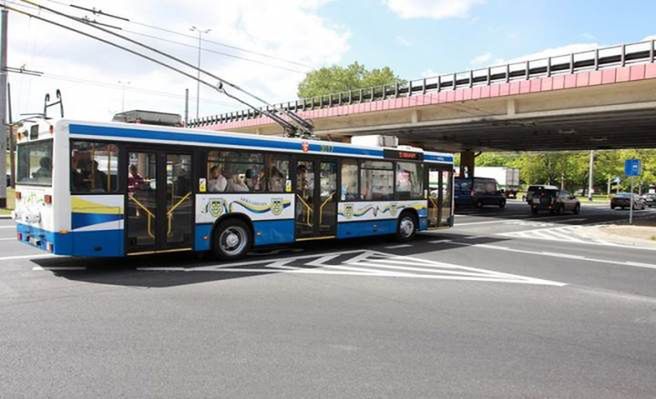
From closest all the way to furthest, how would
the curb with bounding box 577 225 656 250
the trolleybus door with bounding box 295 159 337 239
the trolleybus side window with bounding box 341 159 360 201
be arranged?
the trolleybus door with bounding box 295 159 337 239, the trolleybus side window with bounding box 341 159 360 201, the curb with bounding box 577 225 656 250

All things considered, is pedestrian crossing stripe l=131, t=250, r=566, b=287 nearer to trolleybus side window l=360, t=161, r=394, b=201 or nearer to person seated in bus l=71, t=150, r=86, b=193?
person seated in bus l=71, t=150, r=86, b=193

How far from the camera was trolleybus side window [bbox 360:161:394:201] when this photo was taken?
44.2 feet

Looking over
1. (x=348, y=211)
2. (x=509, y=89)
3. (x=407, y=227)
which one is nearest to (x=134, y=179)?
(x=348, y=211)

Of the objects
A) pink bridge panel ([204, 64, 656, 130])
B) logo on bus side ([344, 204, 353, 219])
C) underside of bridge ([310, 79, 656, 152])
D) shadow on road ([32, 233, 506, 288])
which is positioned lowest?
shadow on road ([32, 233, 506, 288])

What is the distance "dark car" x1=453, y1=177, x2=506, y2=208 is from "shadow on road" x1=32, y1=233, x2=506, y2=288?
26657 mm

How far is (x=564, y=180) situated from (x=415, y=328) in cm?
8116

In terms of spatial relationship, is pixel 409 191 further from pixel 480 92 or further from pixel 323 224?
pixel 480 92

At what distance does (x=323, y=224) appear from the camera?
12.5 metres

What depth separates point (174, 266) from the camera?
9984mm

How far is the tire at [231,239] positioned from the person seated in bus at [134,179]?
1848 millimetres

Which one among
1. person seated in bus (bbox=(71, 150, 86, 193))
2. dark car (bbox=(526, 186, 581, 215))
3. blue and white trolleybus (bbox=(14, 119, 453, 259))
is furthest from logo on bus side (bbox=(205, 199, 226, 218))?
dark car (bbox=(526, 186, 581, 215))

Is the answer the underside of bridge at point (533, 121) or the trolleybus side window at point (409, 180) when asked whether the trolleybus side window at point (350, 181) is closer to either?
the trolleybus side window at point (409, 180)

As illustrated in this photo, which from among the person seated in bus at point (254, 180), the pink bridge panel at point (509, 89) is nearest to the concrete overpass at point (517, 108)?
the pink bridge panel at point (509, 89)

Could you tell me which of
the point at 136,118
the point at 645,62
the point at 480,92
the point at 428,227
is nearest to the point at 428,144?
the point at 480,92
